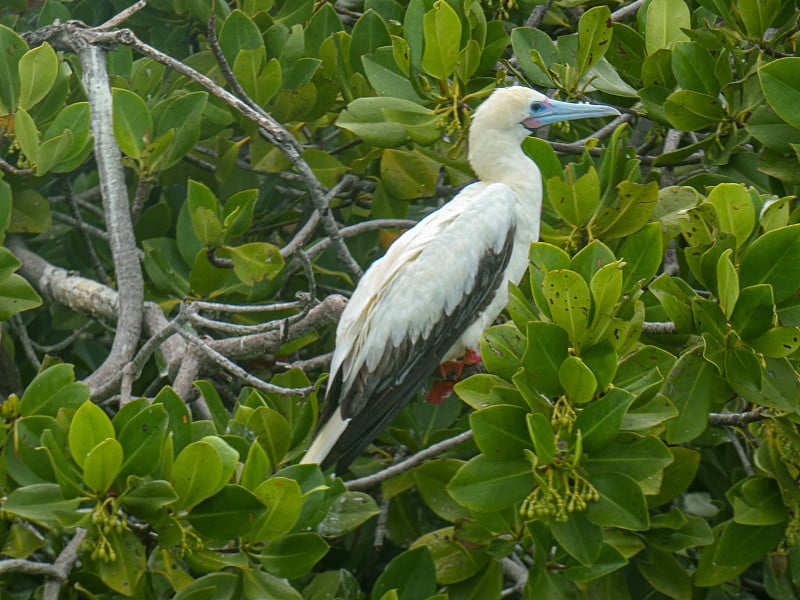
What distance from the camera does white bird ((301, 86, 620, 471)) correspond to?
11.1 feet

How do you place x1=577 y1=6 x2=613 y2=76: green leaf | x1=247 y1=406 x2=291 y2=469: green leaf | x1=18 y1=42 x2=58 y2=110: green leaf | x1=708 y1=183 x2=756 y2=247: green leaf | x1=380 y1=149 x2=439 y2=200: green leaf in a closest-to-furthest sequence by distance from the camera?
x1=708 y1=183 x2=756 y2=247: green leaf → x1=247 y1=406 x2=291 y2=469: green leaf → x1=577 y1=6 x2=613 y2=76: green leaf → x1=18 y1=42 x2=58 y2=110: green leaf → x1=380 y1=149 x2=439 y2=200: green leaf

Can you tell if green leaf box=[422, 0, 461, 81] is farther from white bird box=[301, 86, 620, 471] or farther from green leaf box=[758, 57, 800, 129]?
green leaf box=[758, 57, 800, 129]

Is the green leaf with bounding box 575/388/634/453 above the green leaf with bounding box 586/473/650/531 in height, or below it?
above

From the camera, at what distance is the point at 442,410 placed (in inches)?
143

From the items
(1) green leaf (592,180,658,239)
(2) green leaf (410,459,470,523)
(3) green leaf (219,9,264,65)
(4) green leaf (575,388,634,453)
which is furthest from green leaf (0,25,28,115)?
(4) green leaf (575,388,634,453)

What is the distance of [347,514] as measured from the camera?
3.00 m

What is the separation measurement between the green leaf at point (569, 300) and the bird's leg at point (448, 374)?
120 cm

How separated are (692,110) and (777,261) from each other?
76 centimetres

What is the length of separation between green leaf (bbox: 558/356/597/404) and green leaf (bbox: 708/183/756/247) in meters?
0.54

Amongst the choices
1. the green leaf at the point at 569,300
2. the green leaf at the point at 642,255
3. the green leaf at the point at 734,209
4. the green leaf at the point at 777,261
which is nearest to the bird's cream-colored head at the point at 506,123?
the green leaf at the point at 642,255

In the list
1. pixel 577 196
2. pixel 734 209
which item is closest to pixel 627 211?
pixel 577 196

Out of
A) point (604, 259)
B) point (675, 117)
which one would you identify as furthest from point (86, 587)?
point (675, 117)

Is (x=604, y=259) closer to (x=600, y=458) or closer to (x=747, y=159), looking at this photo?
(x=600, y=458)

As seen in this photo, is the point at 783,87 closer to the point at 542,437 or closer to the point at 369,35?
the point at 542,437
